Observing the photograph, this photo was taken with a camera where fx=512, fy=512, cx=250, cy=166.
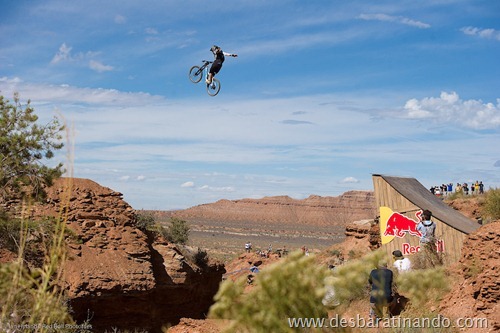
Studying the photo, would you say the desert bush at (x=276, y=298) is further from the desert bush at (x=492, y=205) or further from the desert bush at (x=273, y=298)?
the desert bush at (x=492, y=205)

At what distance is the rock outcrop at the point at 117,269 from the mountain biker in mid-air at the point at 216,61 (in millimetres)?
5679

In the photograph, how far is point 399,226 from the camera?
67.1ft

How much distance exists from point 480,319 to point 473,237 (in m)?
1.75

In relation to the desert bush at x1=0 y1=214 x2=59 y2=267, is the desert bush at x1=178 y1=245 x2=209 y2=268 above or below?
below

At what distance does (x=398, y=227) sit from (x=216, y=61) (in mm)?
9826

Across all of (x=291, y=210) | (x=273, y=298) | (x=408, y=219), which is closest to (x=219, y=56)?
(x=408, y=219)

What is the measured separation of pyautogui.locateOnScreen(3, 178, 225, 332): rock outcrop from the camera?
15.5 meters

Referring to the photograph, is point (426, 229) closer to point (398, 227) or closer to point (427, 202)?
point (398, 227)

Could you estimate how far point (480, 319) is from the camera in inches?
342

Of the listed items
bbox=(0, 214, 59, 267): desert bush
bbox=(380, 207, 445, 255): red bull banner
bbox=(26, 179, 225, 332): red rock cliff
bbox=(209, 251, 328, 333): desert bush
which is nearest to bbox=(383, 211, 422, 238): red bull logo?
bbox=(380, 207, 445, 255): red bull banner

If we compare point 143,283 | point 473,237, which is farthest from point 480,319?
point 143,283

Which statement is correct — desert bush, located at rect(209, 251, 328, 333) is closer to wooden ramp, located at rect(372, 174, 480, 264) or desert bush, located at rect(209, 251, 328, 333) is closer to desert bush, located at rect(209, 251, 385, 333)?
desert bush, located at rect(209, 251, 385, 333)

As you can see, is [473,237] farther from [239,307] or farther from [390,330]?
[239,307]

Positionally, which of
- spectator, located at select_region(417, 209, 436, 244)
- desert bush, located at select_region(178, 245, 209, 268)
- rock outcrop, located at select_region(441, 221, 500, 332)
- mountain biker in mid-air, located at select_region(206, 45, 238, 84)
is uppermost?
mountain biker in mid-air, located at select_region(206, 45, 238, 84)
